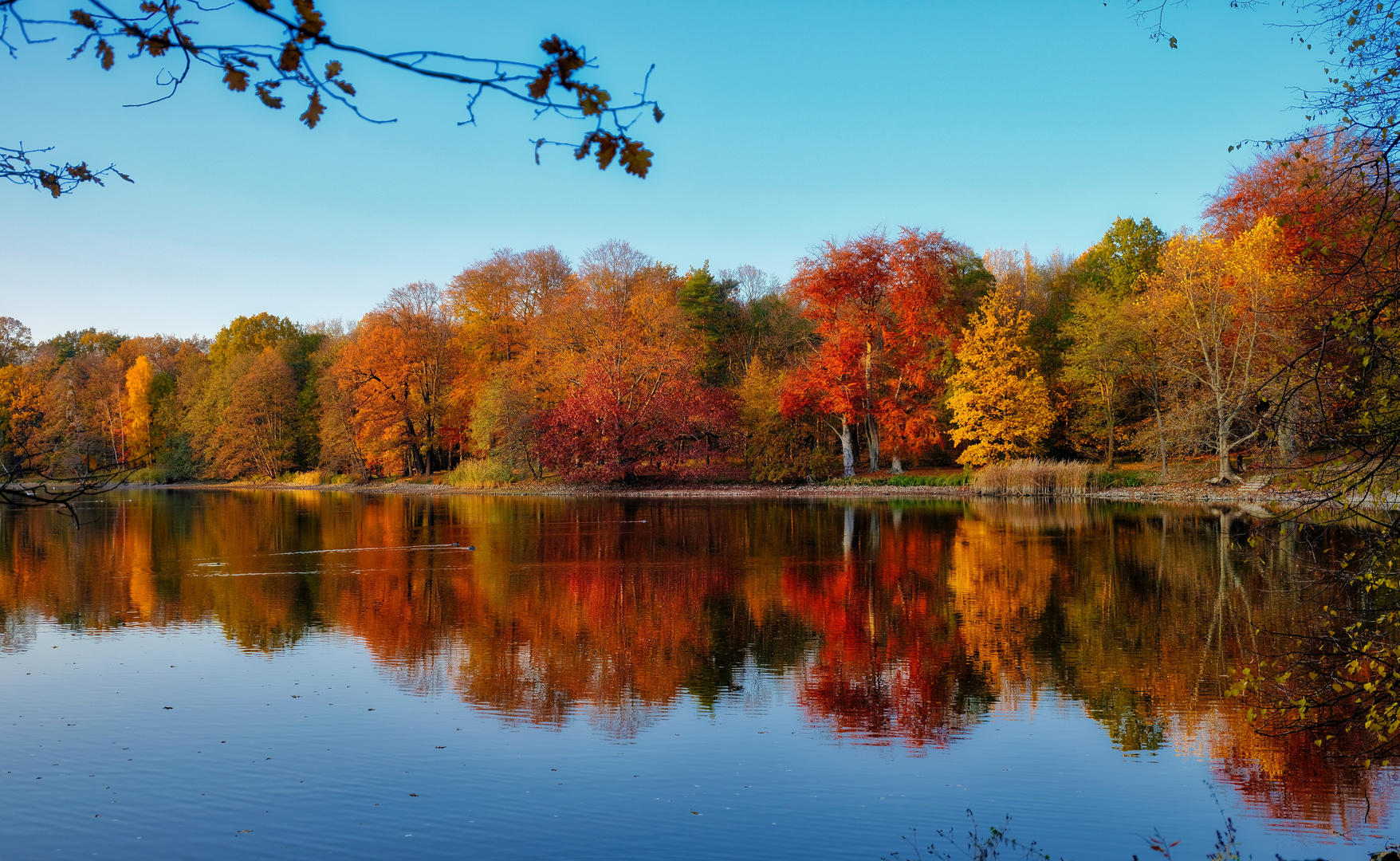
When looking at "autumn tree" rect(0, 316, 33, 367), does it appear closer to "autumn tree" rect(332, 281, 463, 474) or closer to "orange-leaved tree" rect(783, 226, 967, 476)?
"autumn tree" rect(332, 281, 463, 474)

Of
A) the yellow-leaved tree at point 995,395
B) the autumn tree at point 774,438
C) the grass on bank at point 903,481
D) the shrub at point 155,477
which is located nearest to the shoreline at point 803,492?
the grass on bank at point 903,481

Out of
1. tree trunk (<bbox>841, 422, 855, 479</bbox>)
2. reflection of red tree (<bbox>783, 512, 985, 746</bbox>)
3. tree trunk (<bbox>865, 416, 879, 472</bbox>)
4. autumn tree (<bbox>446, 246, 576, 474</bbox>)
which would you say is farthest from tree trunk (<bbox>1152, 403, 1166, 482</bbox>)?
autumn tree (<bbox>446, 246, 576, 474</bbox>)

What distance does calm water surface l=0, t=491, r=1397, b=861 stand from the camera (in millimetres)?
5516

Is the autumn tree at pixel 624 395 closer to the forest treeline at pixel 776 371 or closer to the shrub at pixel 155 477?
the forest treeline at pixel 776 371

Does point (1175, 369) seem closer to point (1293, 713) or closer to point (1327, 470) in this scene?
point (1293, 713)

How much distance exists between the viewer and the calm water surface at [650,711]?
5516 millimetres

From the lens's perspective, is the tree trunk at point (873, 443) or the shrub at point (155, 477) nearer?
the tree trunk at point (873, 443)

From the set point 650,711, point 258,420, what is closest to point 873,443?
point 650,711

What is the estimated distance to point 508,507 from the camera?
108ft

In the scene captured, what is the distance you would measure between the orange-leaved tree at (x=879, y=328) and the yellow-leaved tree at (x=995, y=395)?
177cm

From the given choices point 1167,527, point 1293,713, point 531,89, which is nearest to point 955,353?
point 1167,527

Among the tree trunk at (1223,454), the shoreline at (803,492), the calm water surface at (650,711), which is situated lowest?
the calm water surface at (650,711)

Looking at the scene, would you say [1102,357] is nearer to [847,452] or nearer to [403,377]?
[847,452]

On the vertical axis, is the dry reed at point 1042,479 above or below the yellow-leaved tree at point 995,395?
below
